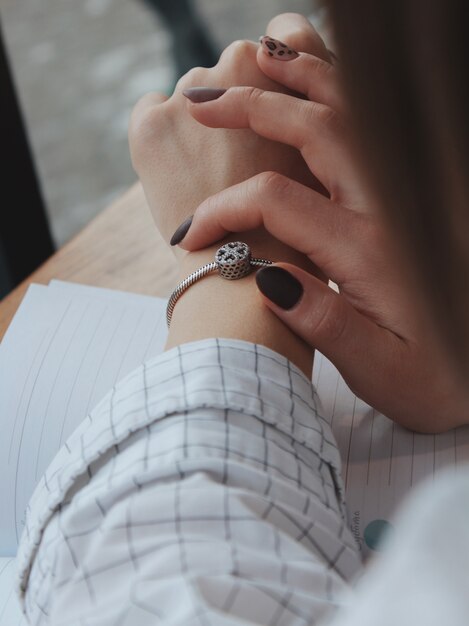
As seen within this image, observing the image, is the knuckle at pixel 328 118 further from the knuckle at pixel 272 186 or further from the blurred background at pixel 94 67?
the blurred background at pixel 94 67

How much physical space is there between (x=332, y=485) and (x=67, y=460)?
0.16 meters

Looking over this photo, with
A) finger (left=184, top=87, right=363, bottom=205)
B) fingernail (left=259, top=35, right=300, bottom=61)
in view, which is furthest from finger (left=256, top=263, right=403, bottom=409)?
fingernail (left=259, top=35, right=300, bottom=61)

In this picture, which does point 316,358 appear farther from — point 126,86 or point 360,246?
point 126,86

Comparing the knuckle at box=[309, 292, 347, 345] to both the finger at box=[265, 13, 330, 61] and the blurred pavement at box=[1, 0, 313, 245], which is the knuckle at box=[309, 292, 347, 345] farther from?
the blurred pavement at box=[1, 0, 313, 245]

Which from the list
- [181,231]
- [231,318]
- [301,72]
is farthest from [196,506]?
[301,72]

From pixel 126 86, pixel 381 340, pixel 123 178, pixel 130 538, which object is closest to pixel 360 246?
pixel 381 340

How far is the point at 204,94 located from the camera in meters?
0.69

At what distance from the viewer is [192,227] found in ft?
2.16

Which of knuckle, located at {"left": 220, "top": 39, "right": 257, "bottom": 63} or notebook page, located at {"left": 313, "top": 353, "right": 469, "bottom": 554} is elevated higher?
knuckle, located at {"left": 220, "top": 39, "right": 257, "bottom": 63}

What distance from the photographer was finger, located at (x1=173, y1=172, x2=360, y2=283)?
0.62 metres

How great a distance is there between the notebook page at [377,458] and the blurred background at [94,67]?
1.35 metres

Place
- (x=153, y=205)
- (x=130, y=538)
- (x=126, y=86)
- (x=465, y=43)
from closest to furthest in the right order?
(x=465, y=43), (x=130, y=538), (x=153, y=205), (x=126, y=86)

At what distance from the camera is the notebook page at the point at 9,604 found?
1.84 ft

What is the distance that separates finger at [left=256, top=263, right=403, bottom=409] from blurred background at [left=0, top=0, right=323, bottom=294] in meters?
1.37
